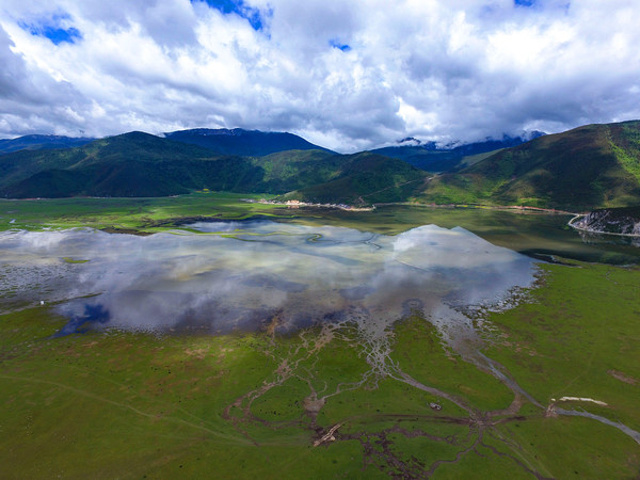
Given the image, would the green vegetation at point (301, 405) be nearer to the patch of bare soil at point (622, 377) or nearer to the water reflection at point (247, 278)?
the patch of bare soil at point (622, 377)

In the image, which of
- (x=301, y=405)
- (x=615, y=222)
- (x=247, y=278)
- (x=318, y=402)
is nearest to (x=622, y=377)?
(x=318, y=402)

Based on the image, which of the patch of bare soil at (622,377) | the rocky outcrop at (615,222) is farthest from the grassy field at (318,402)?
the rocky outcrop at (615,222)

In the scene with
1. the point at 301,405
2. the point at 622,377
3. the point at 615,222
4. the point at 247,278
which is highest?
the point at 615,222

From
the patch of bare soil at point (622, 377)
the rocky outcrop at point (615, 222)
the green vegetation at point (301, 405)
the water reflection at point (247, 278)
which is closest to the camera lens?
the green vegetation at point (301, 405)

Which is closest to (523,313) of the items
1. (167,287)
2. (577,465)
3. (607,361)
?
(607,361)

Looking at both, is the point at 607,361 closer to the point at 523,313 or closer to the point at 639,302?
the point at 523,313

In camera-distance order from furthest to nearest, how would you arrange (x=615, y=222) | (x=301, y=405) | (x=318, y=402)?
(x=615, y=222)
(x=318, y=402)
(x=301, y=405)

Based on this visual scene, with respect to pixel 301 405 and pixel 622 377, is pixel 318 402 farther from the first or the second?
pixel 622 377

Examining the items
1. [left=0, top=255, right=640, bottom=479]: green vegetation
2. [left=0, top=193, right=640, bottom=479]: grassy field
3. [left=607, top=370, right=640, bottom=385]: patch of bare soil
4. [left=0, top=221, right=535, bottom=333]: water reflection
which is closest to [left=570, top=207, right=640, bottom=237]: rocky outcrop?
[left=0, top=221, right=535, bottom=333]: water reflection
